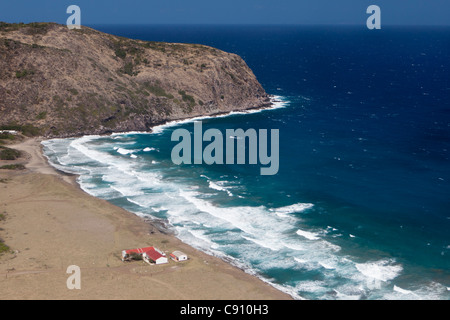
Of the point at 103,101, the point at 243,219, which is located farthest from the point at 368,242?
the point at 103,101

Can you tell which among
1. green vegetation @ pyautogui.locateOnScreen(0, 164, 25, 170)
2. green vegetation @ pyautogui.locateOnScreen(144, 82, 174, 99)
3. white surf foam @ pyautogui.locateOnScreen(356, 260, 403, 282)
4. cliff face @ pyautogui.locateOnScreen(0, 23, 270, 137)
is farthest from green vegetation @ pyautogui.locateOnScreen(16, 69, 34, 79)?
white surf foam @ pyautogui.locateOnScreen(356, 260, 403, 282)

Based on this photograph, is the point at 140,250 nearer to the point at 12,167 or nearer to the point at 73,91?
the point at 12,167

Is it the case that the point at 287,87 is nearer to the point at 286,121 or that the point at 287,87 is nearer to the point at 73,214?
the point at 286,121

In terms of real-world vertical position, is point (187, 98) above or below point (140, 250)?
above

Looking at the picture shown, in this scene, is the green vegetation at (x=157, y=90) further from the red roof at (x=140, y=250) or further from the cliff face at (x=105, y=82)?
the red roof at (x=140, y=250)

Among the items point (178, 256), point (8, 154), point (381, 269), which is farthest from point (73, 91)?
point (381, 269)

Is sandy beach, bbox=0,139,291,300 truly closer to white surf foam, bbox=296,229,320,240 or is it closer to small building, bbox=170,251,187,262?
small building, bbox=170,251,187,262
